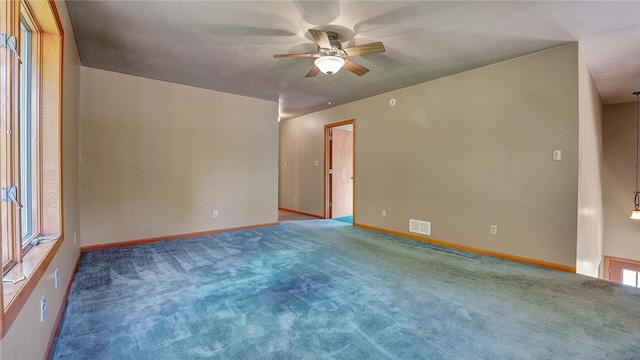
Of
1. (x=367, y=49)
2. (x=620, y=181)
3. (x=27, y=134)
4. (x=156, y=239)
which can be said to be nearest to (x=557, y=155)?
(x=367, y=49)

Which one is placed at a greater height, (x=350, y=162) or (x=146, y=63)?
(x=146, y=63)

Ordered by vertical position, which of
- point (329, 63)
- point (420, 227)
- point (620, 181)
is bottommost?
point (420, 227)

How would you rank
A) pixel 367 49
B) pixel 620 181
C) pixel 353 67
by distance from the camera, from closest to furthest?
pixel 367 49 < pixel 353 67 < pixel 620 181

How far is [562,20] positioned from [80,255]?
5708 millimetres

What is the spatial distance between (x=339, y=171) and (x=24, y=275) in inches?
224

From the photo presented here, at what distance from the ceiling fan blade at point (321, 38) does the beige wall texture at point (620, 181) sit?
628 cm

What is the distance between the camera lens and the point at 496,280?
2859 millimetres

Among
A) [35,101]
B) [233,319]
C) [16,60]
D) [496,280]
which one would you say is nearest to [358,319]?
[233,319]

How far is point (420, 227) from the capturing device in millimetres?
4488

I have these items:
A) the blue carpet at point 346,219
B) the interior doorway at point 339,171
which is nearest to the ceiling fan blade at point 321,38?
the interior doorway at point 339,171

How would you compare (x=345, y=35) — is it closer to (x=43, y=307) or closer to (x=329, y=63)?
(x=329, y=63)

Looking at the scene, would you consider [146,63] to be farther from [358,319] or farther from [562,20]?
[562,20]

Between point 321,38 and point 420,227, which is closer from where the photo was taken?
point 321,38

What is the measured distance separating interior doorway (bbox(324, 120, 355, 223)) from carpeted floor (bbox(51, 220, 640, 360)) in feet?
9.55
